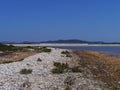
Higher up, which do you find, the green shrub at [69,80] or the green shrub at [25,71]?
the green shrub at [25,71]

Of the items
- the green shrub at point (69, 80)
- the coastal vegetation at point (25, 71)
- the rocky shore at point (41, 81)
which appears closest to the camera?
the rocky shore at point (41, 81)

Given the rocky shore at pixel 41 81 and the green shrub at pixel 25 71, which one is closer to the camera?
the rocky shore at pixel 41 81

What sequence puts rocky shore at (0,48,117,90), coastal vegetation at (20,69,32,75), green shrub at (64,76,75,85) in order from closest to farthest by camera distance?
rocky shore at (0,48,117,90)
green shrub at (64,76,75,85)
coastal vegetation at (20,69,32,75)

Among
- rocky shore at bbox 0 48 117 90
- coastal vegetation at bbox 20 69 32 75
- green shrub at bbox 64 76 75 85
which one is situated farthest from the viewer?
coastal vegetation at bbox 20 69 32 75

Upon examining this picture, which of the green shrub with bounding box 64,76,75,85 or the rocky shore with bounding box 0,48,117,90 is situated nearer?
the rocky shore with bounding box 0,48,117,90

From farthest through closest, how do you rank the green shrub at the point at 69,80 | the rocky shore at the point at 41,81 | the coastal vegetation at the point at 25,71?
the coastal vegetation at the point at 25,71 → the green shrub at the point at 69,80 → the rocky shore at the point at 41,81

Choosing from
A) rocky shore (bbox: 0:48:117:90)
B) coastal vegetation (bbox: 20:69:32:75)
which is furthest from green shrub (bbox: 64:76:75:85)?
coastal vegetation (bbox: 20:69:32:75)

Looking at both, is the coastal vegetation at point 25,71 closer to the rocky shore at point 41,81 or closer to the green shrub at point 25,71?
the green shrub at point 25,71

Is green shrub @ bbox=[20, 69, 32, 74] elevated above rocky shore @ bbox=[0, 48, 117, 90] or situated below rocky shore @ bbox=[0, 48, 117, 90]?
above

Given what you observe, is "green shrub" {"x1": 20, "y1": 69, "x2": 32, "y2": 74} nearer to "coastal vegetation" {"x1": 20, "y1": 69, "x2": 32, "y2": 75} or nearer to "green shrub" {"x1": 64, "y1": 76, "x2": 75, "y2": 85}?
"coastal vegetation" {"x1": 20, "y1": 69, "x2": 32, "y2": 75}

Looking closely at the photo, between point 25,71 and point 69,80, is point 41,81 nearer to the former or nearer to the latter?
point 69,80

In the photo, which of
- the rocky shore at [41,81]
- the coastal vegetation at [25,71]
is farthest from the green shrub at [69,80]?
the coastal vegetation at [25,71]

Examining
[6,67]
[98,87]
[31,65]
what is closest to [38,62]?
[31,65]

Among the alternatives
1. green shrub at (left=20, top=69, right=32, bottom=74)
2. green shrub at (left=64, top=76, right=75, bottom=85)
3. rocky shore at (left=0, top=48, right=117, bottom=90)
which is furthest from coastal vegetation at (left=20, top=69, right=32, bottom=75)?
green shrub at (left=64, top=76, right=75, bottom=85)
